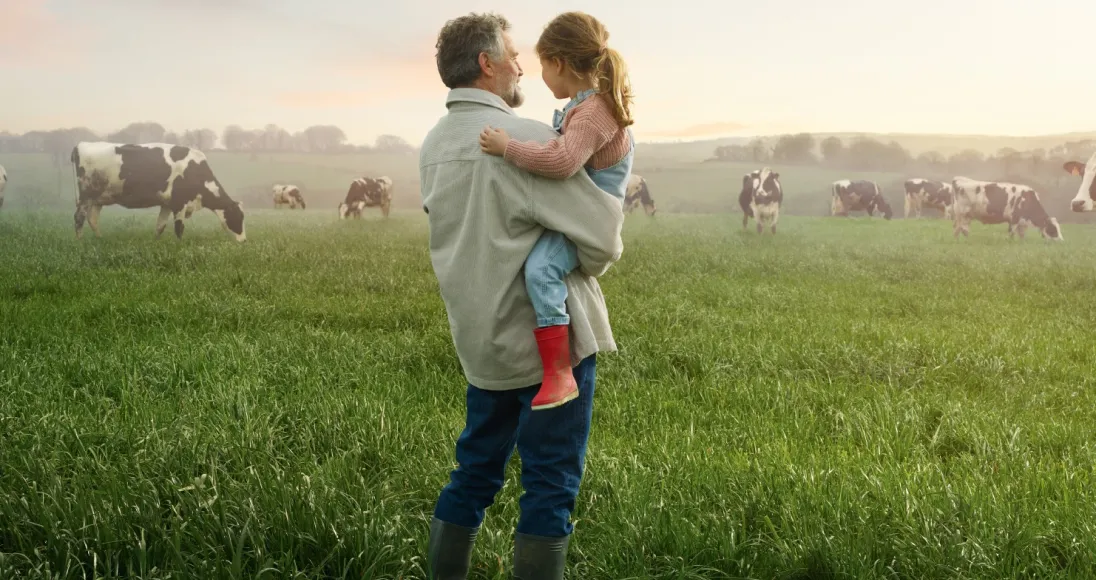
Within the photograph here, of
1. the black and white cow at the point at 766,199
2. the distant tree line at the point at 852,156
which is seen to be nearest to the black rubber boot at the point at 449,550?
the black and white cow at the point at 766,199

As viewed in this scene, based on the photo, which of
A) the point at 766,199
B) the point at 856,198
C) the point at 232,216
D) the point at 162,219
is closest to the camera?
the point at 162,219

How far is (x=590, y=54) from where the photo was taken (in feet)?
7.48

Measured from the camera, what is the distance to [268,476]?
3.17 metres

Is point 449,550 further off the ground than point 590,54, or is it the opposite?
point 590,54

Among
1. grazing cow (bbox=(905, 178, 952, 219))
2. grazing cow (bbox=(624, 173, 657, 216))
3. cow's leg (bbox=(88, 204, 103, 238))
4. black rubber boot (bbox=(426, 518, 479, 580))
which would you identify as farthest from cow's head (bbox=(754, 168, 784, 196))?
black rubber boot (bbox=(426, 518, 479, 580))

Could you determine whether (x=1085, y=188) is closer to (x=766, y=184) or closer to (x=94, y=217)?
(x=766, y=184)

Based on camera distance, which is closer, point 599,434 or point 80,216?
point 599,434

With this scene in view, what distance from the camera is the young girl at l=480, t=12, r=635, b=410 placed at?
7.18 ft

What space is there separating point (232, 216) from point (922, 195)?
2599 centimetres

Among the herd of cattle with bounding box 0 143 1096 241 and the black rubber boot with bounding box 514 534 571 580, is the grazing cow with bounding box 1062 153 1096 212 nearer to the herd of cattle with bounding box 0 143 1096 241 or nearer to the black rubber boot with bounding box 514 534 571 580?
the herd of cattle with bounding box 0 143 1096 241

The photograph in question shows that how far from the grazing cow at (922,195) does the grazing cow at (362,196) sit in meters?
20.2

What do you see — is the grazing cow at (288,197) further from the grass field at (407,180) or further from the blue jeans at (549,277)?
the blue jeans at (549,277)

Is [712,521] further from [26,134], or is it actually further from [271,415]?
[26,134]

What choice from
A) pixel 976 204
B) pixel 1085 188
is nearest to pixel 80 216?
pixel 1085 188
